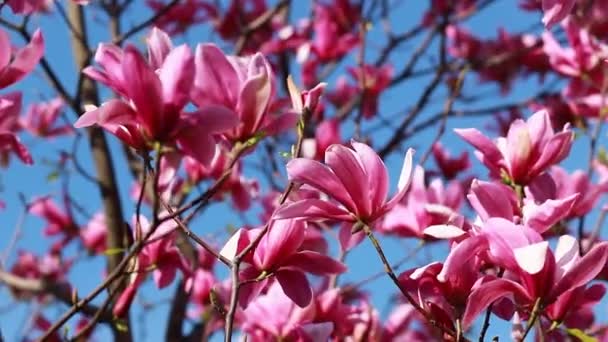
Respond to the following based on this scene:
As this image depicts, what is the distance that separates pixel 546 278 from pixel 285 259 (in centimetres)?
33

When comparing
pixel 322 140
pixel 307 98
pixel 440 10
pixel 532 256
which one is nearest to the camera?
pixel 532 256

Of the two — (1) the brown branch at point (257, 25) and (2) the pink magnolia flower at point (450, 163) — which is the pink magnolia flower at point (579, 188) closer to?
(2) the pink magnolia flower at point (450, 163)

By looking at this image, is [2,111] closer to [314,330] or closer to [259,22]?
[314,330]

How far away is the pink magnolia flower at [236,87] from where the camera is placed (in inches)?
36.7

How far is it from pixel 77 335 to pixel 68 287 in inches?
36.0

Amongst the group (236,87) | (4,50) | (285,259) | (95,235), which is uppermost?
(4,50)

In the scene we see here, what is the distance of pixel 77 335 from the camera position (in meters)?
1.34

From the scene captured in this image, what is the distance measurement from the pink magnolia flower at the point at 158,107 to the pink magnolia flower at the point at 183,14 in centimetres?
259

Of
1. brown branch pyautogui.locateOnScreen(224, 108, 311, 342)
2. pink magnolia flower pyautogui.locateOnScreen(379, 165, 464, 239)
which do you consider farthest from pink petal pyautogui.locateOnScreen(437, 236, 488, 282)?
pink magnolia flower pyautogui.locateOnScreen(379, 165, 464, 239)

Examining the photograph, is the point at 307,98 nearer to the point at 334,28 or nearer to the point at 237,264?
the point at 237,264

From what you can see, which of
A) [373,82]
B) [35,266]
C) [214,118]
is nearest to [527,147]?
[214,118]

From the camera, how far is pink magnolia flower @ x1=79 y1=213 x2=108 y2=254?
301 cm

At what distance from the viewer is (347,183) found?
0.95m

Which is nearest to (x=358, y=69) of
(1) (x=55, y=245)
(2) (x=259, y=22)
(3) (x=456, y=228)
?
(2) (x=259, y=22)
